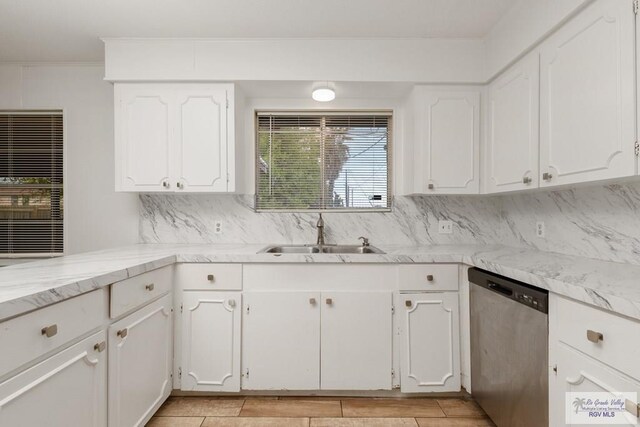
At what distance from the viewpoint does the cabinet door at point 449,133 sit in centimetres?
234

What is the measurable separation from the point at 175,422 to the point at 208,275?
81 centimetres

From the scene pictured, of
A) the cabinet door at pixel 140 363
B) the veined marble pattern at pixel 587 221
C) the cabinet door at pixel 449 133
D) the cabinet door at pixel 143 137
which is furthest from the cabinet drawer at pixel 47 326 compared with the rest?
the veined marble pattern at pixel 587 221

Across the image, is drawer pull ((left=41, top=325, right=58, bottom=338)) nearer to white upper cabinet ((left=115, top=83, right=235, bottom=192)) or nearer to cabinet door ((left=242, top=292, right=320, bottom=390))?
cabinet door ((left=242, top=292, right=320, bottom=390))

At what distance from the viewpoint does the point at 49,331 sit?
3.55 ft

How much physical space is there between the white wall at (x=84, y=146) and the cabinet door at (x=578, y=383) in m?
2.82

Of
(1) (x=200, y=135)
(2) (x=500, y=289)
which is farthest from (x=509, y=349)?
(1) (x=200, y=135)

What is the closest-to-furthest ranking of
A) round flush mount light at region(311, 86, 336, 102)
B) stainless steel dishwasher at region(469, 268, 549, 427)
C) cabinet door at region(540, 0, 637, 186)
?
cabinet door at region(540, 0, 637, 186), stainless steel dishwasher at region(469, 268, 549, 427), round flush mount light at region(311, 86, 336, 102)

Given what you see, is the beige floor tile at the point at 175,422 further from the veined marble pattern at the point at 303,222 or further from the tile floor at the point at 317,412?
→ the veined marble pattern at the point at 303,222

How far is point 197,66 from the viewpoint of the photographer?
227 cm

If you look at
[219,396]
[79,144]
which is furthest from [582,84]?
[79,144]

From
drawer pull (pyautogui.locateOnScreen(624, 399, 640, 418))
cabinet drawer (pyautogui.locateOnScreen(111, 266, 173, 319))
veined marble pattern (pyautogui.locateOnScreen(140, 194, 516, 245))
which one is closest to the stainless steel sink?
veined marble pattern (pyautogui.locateOnScreen(140, 194, 516, 245))

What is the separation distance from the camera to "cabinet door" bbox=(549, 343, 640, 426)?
3.27 feet

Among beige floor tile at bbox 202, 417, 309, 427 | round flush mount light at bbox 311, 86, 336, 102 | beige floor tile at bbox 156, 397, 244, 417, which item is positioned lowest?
beige floor tile at bbox 156, 397, 244, 417

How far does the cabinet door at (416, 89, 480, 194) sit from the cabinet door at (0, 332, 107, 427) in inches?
83.0
